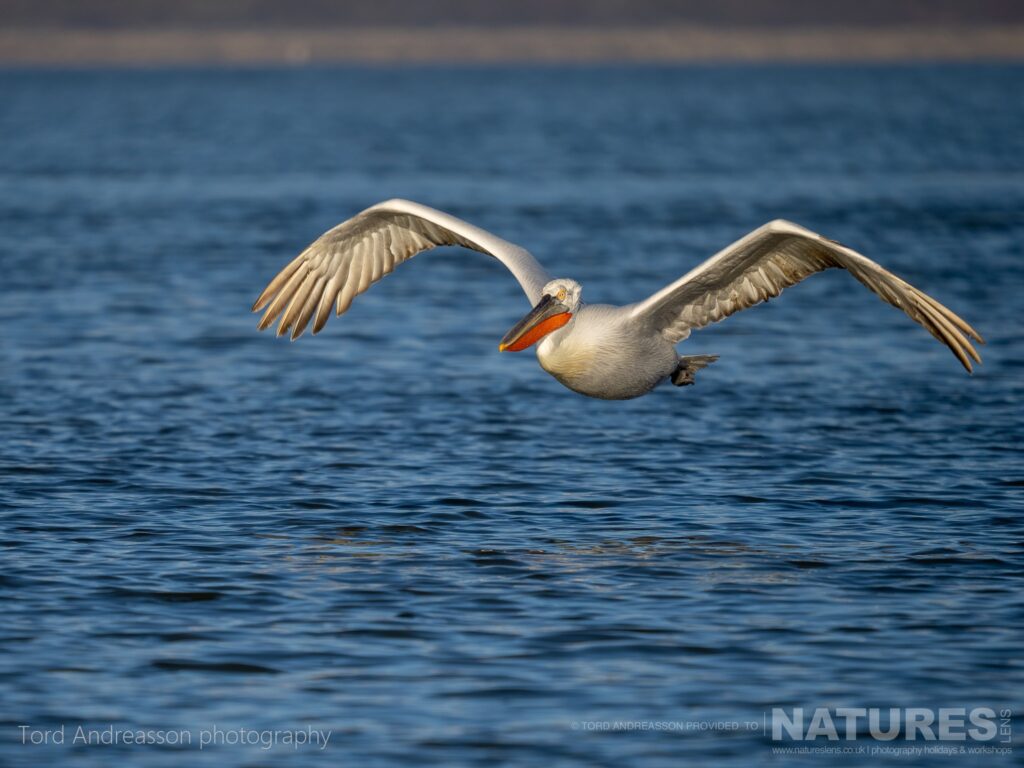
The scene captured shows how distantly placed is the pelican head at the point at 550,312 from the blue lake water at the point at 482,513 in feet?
4.38

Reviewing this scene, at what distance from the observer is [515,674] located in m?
9.46

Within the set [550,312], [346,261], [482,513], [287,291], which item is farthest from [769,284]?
[287,291]

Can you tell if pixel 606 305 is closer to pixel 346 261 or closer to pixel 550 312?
pixel 550 312

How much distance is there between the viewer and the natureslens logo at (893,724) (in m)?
8.77

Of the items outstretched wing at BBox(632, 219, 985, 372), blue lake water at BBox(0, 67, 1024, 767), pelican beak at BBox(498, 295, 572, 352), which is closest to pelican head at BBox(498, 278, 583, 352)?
pelican beak at BBox(498, 295, 572, 352)

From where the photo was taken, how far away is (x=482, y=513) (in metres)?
12.7

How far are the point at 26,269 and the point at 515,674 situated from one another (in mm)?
19188

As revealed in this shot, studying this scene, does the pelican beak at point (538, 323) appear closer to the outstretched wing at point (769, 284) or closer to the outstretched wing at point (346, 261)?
the outstretched wing at point (769, 284)

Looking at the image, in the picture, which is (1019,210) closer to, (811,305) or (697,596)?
(811,305)

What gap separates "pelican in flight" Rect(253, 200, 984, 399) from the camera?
1156 cm

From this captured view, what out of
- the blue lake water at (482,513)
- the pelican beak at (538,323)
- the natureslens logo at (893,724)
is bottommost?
the natureslens logo at (893,724)

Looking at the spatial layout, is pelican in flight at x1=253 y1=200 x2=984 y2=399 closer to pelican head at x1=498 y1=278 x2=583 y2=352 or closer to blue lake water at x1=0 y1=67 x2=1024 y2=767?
pelican head at x1=498 y1=278 x2=583 y2=352

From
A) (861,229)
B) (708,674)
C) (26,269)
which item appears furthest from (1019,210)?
(708,674)

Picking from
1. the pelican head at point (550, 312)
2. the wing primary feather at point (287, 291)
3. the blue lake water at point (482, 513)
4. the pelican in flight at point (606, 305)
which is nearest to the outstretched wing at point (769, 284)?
the pelican in flight at point (606, 305)
